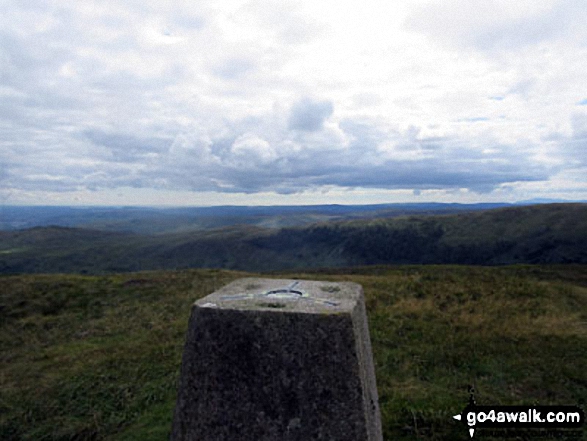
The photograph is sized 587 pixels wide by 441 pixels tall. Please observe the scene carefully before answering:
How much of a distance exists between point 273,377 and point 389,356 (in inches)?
318

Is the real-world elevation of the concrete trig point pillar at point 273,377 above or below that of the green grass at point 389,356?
above

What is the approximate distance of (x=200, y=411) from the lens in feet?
13.5

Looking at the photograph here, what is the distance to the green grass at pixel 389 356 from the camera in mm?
8445

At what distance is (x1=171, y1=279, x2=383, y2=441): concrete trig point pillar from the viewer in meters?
3.95

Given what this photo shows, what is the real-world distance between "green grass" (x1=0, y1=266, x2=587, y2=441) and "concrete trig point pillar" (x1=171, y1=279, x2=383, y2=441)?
12.4 feet

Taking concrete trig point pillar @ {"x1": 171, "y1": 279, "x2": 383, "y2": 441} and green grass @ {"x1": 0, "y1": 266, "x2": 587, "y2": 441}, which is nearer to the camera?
concrete trig point pillar @ {"x1": 171, "y1": 279, "x2": 383, "y2": 441}

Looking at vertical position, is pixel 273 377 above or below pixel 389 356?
above

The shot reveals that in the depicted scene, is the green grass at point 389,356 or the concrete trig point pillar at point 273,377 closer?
the concrete trig point pillar at point 273,377

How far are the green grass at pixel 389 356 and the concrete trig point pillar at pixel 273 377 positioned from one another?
149 inches

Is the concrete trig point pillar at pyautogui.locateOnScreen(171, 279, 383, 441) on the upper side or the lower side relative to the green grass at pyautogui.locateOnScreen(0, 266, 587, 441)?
upper

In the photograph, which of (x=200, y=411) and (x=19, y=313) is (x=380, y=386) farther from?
(x=19, y=313)

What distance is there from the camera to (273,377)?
13.3ft

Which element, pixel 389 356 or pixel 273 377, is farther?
pixel 389 356

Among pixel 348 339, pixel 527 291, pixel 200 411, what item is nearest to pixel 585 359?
pixel 527 291
